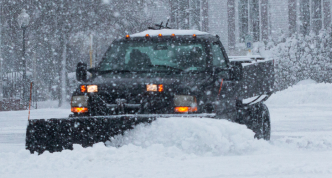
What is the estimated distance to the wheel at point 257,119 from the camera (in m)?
8.63

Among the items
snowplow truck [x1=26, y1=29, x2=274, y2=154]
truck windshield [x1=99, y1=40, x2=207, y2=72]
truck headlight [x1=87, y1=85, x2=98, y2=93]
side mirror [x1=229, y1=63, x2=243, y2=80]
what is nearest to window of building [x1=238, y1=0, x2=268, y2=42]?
snowplow truck [x1=26, y1=29, x2=274, y2=154]

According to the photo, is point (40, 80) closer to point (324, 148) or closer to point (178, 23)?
point (178, 23)

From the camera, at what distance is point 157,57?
764 cm

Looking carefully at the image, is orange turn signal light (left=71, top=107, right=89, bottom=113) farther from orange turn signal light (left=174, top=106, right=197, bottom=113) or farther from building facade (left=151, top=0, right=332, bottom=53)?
building facade (left=151, top=0, right=332, bottom=53)

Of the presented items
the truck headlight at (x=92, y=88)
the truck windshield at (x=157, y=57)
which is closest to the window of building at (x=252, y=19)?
the truck windshield at (x=157, y=57)

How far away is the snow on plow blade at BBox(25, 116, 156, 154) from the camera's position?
6.66 metres

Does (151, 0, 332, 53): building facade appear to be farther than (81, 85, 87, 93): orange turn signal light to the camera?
Yes

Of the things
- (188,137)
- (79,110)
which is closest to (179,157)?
(188,137)

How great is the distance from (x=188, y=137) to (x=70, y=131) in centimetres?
138

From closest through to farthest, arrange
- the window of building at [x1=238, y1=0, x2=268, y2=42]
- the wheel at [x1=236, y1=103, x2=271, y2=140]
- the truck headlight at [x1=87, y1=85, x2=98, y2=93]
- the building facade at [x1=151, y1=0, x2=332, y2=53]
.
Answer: the truck headlight at [x1=87, y1=85, x2=98, y2=93] < the wheel at [x1=236, y1=103, x2=271, y2=140] < the building facade at [x1=151, y1=0, x2=332, y2=53] < the window of building at [x1=238, y1=0, x2=268, y2=42]

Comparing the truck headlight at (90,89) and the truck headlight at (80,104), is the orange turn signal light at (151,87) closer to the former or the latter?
the truck headlight at (90,89)

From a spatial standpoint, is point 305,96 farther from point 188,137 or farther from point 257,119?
point 188,137

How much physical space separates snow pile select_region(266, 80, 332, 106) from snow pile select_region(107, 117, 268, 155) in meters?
14.0

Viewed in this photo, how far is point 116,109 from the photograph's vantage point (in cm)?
696
